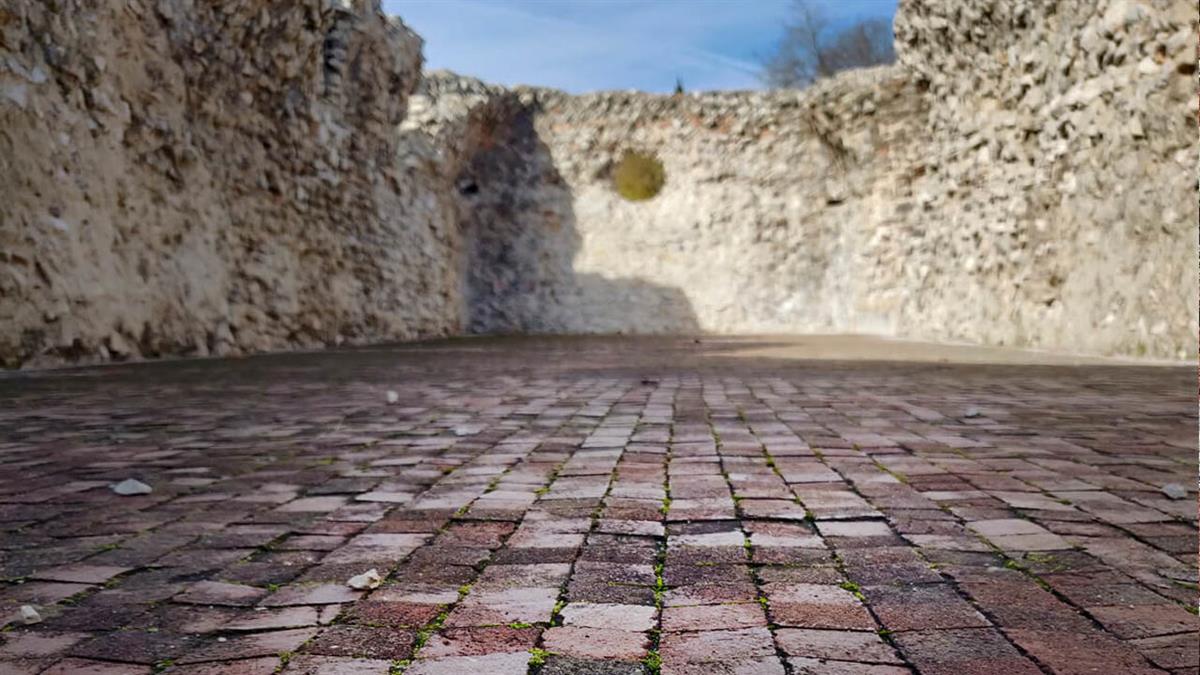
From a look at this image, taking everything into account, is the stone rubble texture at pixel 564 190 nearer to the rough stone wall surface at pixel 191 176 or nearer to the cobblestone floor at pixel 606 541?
the rough stone wall surface at pixel 191 176

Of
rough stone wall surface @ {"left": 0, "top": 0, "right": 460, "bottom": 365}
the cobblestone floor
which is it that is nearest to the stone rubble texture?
rough stone wall surface @ {"left": 0, "top": 0, "right": 460, "bottom": 365}

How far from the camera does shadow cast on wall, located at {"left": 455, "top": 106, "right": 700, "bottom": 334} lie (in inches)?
794

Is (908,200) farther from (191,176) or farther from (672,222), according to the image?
(191,176)

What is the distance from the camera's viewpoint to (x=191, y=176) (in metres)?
9.08

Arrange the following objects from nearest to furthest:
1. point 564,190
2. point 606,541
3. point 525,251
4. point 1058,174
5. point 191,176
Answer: point 606,541 < point 191,176 < point 1058,174 < point 525,251 < point 564,190

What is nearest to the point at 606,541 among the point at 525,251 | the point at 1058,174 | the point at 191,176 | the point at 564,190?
the point at 191,176

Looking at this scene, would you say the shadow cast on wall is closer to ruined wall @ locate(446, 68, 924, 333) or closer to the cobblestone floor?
ruined wall @ locate(446, 68, 924, 333)

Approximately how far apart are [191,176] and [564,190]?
1220 cm

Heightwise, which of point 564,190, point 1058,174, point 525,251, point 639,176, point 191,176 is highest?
point 639,176

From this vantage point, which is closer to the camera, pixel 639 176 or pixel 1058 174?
pixel 1058 174

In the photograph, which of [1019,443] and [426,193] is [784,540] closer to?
[1019,443]

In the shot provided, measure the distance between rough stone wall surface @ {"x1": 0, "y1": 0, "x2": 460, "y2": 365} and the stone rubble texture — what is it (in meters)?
0.03

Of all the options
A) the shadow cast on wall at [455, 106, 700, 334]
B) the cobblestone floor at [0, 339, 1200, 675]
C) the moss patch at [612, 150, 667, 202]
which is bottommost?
the cobblestone floor at [0, 339, 1200, 675]

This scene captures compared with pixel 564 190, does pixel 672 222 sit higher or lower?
lower
